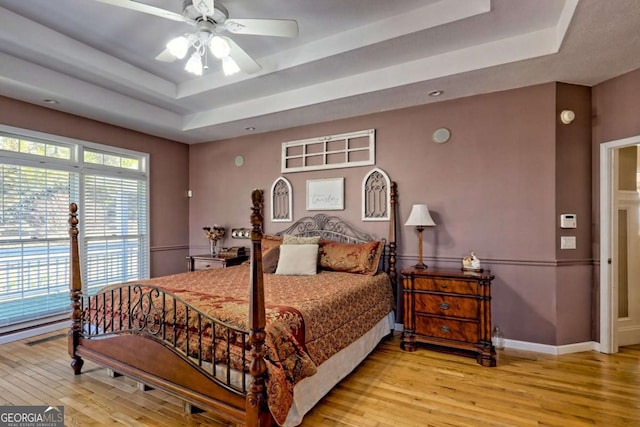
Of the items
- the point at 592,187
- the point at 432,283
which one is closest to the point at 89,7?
the point at 432,283

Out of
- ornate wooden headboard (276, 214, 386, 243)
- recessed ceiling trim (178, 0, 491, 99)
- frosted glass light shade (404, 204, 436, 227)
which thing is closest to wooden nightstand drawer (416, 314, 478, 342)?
frosted glass light shade (404, 204, 436, 227)

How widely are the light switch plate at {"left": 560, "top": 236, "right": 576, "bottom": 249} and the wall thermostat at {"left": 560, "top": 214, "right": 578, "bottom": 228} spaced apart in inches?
4.7

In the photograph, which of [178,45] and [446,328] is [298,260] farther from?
[178,45]

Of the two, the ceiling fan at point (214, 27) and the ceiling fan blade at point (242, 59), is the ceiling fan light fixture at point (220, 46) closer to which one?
the ceiling fan at point (214, 27)

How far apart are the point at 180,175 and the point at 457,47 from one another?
4546mm

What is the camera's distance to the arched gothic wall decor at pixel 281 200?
15.4ft

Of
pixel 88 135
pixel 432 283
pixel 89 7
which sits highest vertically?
pixel 89 7

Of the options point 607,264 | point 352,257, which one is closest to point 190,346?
point 352,257

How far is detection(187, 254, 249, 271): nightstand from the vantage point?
15.1ft

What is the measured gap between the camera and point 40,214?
3869 mm

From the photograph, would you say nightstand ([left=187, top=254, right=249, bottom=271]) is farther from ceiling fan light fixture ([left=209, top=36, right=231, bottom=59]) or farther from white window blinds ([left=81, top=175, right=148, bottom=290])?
ceiling fan light fixture ([left=209, top=36, right=231, bottom=59])

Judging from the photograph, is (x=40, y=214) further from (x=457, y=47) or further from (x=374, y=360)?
(x=457, y=47)

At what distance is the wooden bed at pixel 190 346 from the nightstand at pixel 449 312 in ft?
2.15

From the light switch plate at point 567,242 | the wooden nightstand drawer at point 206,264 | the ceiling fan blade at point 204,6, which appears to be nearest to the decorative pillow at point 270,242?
the wooden nightstand drawer at point 206,264
